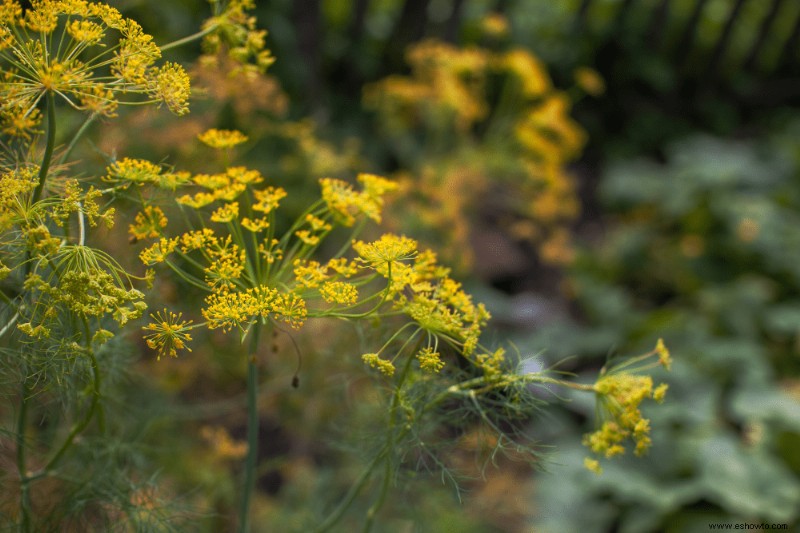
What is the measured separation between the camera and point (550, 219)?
344 centimetres

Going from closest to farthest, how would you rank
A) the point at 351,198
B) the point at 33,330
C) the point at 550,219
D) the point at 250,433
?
the point at 33,330, the point at 351,198, the point at 250,433, the point at 550,219

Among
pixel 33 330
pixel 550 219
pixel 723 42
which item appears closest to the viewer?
pixel 33 330

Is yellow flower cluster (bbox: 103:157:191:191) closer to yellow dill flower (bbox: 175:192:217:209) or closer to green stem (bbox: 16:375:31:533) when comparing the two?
yellow dill flower (bbox: 175:192:217:209)

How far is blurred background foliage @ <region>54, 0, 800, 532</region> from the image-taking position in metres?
2.32

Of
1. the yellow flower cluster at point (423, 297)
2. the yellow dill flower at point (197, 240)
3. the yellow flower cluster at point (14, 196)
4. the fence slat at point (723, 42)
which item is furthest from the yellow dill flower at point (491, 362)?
the fence slat at point (723, 42)

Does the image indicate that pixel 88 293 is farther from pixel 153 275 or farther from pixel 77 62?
pixel 77 62

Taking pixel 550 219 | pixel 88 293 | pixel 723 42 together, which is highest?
pixel 88 293

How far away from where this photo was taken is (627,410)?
107 centimetres

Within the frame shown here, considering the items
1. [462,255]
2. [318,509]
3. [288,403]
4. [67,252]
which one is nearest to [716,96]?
[462,255]

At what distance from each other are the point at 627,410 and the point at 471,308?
10.9 inches

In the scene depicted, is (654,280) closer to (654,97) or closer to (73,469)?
(654,97)

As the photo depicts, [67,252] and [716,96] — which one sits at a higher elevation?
[67,252]

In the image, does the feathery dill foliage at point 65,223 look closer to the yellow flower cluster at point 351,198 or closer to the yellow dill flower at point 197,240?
the yellow dill flower at point 197,240

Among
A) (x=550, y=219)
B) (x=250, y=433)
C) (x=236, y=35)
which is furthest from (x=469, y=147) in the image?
(x=250, y=433)
